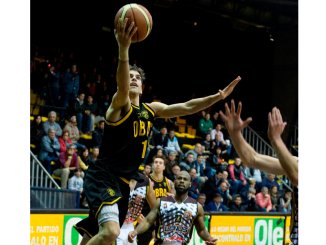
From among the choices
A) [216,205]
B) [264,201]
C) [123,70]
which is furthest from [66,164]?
[123,70]

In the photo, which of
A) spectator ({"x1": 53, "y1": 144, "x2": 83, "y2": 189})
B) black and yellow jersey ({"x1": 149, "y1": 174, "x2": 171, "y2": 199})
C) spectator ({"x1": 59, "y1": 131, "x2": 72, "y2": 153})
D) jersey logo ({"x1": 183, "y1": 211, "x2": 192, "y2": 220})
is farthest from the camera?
spectator ({"x1": 59, "y1": 131, "x2": 72, "y2": 153})

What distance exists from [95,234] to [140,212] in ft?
11.2

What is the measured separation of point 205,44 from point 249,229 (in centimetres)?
1383

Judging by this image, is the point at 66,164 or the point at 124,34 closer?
the point at 124,34

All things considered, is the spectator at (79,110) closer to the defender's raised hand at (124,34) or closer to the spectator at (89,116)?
the spectator at (89,116)

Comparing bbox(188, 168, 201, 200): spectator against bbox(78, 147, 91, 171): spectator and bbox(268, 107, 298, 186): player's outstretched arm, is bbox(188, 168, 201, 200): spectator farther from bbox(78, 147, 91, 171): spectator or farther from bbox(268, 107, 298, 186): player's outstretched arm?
bbox(268, 107, 298, 186): player's outstretched arm

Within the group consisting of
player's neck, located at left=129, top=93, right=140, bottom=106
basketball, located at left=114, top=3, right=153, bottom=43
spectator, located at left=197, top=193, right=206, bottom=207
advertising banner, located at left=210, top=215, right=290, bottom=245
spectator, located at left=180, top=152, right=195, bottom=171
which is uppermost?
basketball, located at left=114, top=3, right=153, bottom=43

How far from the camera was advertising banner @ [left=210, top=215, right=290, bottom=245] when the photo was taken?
47.4 ft

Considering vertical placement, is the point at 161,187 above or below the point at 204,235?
above

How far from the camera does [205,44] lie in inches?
1103

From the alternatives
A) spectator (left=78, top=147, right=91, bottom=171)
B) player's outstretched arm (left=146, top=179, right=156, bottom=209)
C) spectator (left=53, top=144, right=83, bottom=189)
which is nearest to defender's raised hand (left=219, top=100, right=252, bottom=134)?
player's outstretched arm (left=146, top=179, right=156, bottom=209)

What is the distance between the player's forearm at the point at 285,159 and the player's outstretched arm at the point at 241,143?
1.37ft

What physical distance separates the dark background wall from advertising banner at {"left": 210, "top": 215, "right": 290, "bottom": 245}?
9947 millimetres

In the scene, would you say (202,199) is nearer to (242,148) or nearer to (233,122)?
(242,148)
